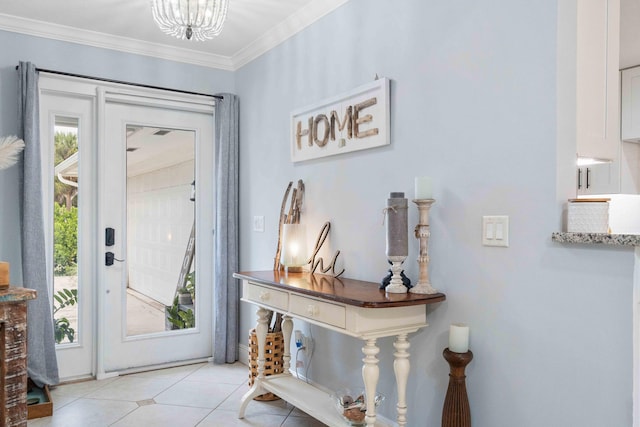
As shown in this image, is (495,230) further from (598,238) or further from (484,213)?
(598,238)

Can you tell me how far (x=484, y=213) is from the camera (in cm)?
210

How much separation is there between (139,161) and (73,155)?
453mm

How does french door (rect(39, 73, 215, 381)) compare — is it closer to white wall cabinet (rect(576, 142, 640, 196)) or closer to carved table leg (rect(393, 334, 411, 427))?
carved table leg (rect(393, 334, 411, 427))

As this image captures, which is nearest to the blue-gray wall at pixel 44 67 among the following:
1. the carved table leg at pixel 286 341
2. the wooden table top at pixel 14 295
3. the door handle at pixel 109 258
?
the door handle at pixel 109 258

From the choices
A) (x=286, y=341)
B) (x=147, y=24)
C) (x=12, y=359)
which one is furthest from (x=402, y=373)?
(x=147, y=24)

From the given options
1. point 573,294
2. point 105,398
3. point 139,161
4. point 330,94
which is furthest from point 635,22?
point 105,398

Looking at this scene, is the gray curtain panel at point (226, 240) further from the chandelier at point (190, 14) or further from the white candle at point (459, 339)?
the white candle at point (459, 339)

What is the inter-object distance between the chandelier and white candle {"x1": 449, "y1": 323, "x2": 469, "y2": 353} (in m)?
1.77

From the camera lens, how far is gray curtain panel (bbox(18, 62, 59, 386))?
3.23 m

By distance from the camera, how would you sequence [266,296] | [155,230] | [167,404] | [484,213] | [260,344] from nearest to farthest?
[484,213]
[266,296]
[260,344]
[167,404]
[155,230]

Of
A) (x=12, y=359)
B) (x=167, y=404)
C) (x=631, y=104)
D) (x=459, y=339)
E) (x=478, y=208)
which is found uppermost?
(x=631, y=104)

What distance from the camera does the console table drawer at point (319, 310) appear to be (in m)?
2.21

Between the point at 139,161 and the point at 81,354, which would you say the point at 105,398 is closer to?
the point at 81,354

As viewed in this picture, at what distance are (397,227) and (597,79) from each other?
98 cm
